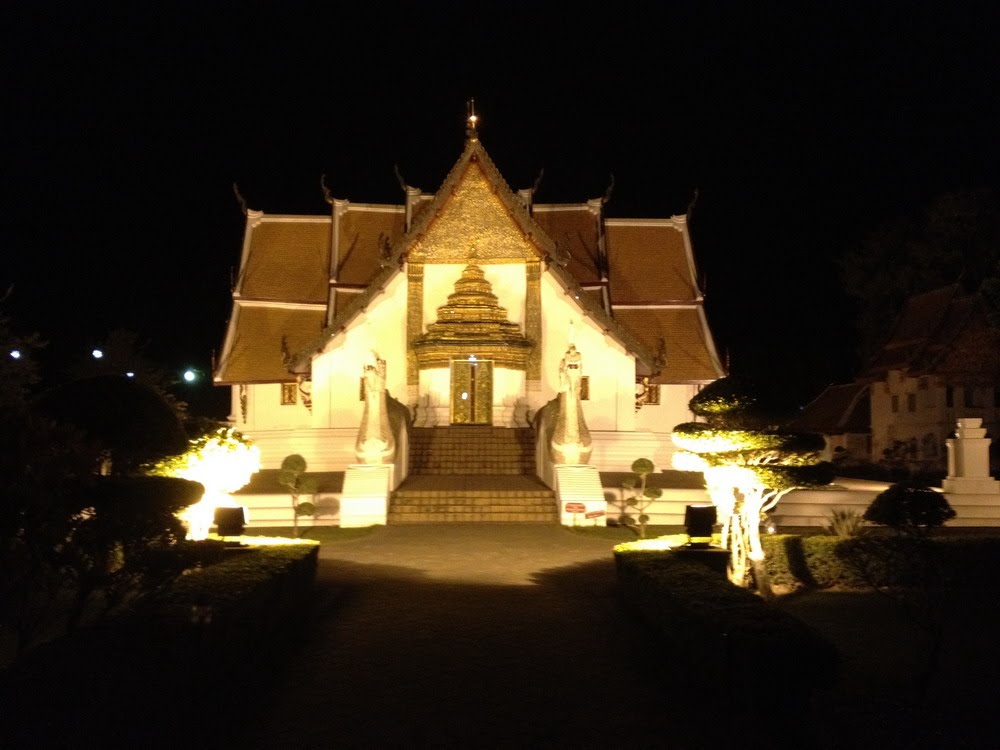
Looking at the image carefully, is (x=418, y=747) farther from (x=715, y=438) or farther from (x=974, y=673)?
(x=715, y=438)

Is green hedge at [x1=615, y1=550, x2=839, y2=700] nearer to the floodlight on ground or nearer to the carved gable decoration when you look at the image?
the floodlight on ground

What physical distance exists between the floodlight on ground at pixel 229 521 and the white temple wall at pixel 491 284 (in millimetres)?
13294

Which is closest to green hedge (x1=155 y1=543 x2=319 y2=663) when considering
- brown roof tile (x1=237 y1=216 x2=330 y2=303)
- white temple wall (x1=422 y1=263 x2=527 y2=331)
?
white temple wall (x1=422 y1=263 x2=527 y2=331)

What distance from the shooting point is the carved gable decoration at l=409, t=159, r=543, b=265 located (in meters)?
25.5

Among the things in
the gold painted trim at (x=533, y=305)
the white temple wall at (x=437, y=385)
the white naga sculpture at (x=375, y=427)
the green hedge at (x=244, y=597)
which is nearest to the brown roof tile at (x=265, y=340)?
the white temple wall at (x=437, y=385)

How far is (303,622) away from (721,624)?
4422mm

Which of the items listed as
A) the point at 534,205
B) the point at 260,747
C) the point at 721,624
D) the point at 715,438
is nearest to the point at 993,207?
the point at 534,205

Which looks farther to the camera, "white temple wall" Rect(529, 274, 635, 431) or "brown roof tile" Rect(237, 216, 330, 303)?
"brown roof tile" Rect(237, 216, 330, 303)

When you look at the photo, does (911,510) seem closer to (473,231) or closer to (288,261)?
(473,231)

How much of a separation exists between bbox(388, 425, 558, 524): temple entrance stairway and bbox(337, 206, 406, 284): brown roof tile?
5679mm

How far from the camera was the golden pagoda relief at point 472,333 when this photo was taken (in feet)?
80.9

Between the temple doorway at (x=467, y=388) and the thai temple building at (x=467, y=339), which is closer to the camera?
the thai temple building at (x=467, y=339)

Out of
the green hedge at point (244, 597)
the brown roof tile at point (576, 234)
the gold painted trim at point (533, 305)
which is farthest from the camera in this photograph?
the brown roof tile at point (576, 234)

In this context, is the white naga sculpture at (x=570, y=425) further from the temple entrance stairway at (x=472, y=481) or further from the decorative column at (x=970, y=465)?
the decorative column at (x=970, y=465)
